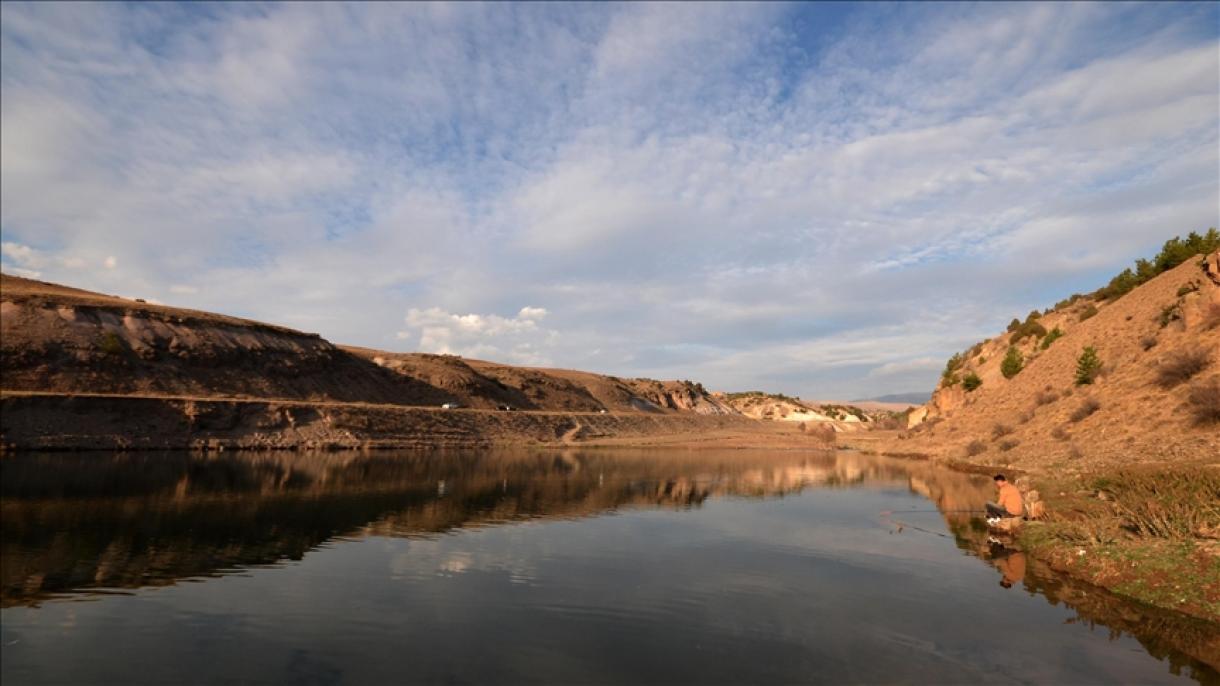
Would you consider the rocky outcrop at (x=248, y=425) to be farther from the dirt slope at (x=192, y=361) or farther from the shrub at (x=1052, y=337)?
the shrub at (x=1052, y=337)

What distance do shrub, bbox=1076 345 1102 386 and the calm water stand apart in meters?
27.1

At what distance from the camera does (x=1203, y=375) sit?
36.8 meters

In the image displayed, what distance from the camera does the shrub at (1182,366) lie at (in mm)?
37844

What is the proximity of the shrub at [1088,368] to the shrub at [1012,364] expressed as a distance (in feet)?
73.9

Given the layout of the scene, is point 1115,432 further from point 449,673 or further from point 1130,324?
point 449,673

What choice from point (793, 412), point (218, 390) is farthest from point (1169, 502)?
point (793, 412)

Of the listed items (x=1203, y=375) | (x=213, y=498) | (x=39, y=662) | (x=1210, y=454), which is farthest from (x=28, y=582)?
(x=1203, y=375)

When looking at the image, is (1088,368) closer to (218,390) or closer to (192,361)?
(218,390)

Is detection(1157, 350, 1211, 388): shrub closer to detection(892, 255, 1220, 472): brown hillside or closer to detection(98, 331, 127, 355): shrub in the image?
detection(892, 255, 1220, 472): brown hillside

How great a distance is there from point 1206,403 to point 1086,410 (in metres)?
12.9

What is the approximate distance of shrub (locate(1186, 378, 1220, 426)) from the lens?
1251 inches

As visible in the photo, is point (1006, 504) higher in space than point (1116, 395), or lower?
lower

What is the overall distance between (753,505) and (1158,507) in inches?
795

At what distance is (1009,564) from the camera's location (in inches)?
838
